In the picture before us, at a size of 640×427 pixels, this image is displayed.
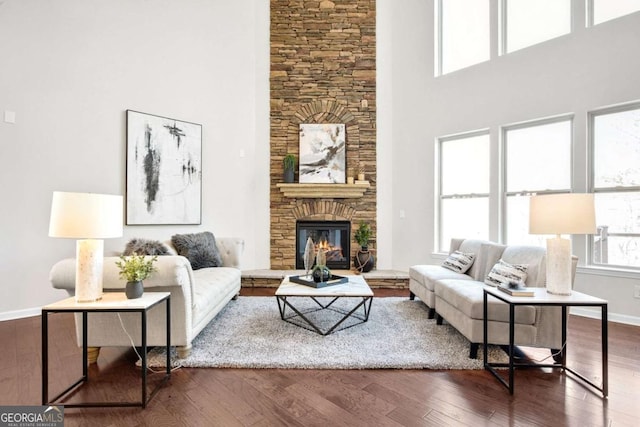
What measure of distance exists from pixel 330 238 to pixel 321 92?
8.52ft

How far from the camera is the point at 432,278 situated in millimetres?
3295

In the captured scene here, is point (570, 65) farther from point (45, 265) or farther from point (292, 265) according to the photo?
point (45, 265)

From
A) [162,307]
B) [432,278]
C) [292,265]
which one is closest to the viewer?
[162,307]

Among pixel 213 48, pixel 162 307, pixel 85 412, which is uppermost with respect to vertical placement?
pixel 213 48

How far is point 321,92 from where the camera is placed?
5.57m

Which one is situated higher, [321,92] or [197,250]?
[321,92]

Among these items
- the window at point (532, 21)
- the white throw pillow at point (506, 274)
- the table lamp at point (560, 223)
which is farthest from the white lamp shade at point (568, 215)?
the window at point (532, 21)

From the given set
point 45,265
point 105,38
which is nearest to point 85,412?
point 45,265

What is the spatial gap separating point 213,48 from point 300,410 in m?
5.22

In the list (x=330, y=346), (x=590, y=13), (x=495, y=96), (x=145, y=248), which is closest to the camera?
(x=330, y=346)

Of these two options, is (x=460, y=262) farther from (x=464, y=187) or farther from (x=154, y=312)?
(x=154, y=312)

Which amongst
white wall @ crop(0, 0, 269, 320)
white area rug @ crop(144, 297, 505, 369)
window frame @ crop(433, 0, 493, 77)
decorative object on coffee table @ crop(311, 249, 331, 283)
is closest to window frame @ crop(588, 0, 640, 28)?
window frame @ crop(433, 0, 493, 77)

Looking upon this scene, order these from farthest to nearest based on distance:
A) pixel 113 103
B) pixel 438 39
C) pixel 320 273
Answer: pixel 438 39
pixel 113 103
pixel 320 273

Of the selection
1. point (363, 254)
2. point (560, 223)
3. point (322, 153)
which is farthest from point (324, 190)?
point (560, 223)
